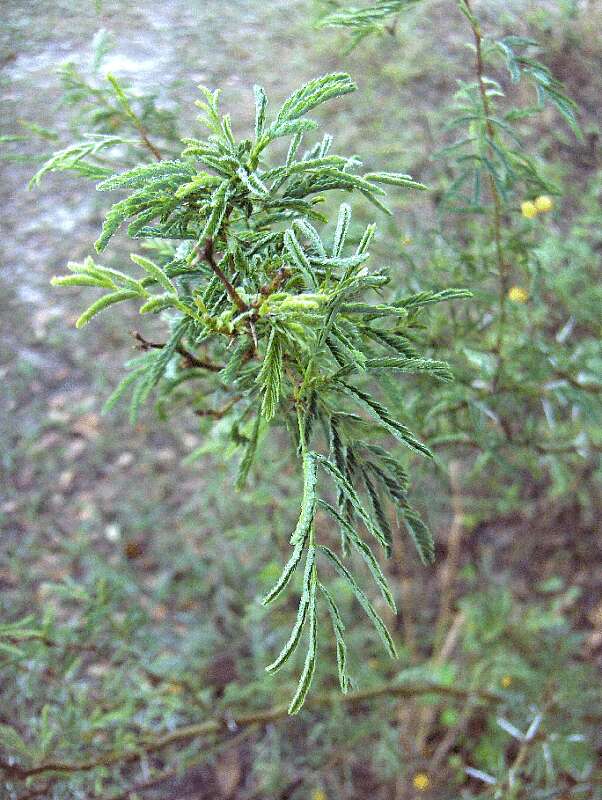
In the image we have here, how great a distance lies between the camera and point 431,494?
7.83ft

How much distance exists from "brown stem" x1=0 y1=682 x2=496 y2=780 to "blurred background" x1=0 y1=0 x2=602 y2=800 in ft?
0.18

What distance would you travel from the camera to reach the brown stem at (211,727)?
136 cm

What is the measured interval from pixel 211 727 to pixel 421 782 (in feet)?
3.05

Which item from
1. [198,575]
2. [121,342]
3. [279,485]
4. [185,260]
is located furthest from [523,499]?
[185,260]

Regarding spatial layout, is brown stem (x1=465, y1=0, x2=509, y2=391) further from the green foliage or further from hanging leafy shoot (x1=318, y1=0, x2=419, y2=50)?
hanging leafy shoot (x1=318, y1=0, x2=419, y2=50)

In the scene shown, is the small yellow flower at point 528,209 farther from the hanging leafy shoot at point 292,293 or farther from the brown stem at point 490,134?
the hanging leafy shoot at point 292,293

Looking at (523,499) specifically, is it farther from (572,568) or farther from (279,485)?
(279,485)

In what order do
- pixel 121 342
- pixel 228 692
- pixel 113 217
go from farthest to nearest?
pixel 121 342 → pixel 228 692 → pixel 113 217

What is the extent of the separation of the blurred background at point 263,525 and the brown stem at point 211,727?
0.05 m

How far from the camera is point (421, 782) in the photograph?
7.23 ft

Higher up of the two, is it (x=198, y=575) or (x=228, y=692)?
(x=228, y=692)

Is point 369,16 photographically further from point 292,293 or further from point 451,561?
point 451,561

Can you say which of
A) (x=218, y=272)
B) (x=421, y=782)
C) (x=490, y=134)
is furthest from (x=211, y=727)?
(x=490, y=134)

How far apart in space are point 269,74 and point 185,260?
174 cm
